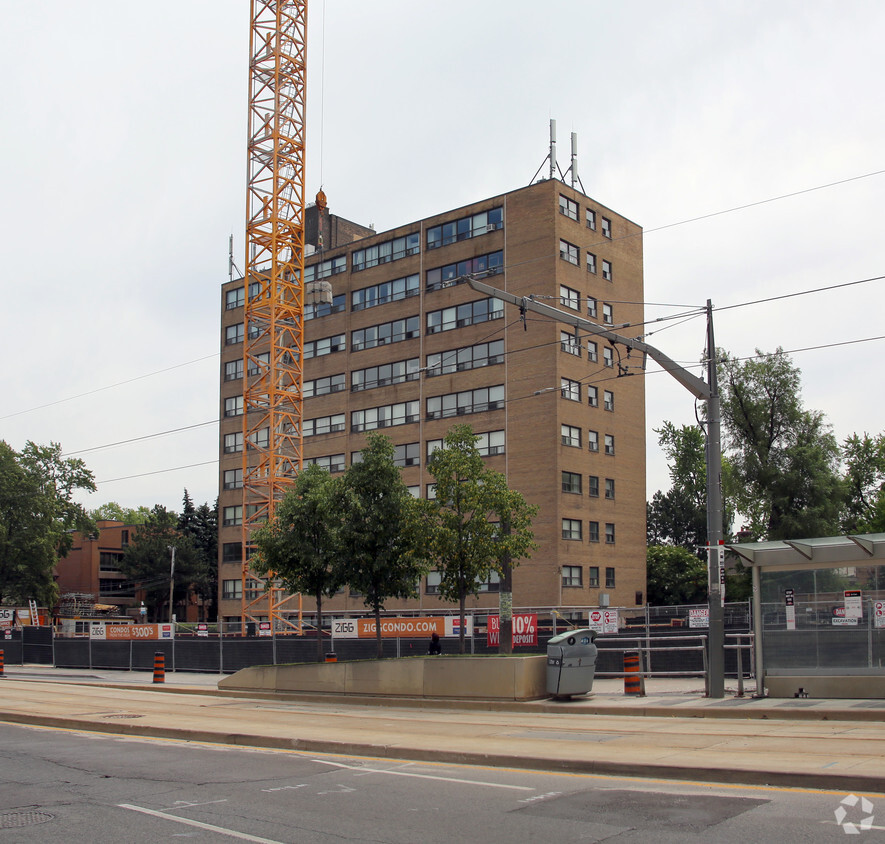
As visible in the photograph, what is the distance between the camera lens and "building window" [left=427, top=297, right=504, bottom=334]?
5634 centimetres

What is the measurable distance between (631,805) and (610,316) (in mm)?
50232

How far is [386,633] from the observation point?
3703 centimetres

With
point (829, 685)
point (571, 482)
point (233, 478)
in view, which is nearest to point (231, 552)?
point (233, 478)

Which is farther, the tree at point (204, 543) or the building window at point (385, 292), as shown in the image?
the tree at point (204, 543)

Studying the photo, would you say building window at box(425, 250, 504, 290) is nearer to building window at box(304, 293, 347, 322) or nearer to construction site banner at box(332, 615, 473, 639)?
building window at box(304, 293, 347, 322)

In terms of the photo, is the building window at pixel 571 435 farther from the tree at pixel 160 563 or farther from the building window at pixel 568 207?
the tree at pixel 160 563

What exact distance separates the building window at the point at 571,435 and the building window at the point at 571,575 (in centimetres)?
670

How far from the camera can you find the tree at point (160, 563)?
311ft

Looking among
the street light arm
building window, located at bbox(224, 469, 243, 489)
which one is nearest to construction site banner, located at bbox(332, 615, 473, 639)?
the street light arm

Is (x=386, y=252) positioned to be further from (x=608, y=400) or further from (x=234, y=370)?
(x=608, y=400)

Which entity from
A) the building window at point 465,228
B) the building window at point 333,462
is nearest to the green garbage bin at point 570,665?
the building window at point 465,228

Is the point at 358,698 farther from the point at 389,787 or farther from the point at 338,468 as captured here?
the point at 338,468

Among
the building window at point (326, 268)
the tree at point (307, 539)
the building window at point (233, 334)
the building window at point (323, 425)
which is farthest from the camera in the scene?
the building window at point (233, 334)

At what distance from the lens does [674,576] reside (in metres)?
74.8
